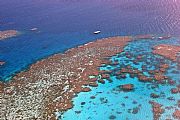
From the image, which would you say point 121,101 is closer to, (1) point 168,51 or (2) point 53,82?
(2) point 53,82

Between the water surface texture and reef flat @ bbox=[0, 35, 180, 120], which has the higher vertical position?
the water surface texture

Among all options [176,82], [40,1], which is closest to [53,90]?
[176,82]

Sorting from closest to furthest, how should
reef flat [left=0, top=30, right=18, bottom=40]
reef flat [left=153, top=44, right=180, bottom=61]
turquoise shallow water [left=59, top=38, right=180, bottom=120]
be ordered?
1. turquoise shallow water [left=59, top=38, right=180, bottom=120]
2. reef flat [left=153, top=44, right=180, bottom=61]
3. reef flat [left=0, top=30, right=18, bottom=40]

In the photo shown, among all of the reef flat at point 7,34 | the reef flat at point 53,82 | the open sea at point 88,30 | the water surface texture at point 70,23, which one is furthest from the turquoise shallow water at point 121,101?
the reef flat at point 7,34

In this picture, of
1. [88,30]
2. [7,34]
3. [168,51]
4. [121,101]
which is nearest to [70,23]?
[88,30]

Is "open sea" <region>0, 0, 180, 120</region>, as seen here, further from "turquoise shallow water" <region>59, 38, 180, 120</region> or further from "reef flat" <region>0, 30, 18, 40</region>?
"reef flat" <region>0, 30, 18, 40</region>

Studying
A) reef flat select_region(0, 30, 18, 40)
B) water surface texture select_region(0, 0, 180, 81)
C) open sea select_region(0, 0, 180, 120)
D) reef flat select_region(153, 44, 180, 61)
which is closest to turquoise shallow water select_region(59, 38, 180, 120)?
open sea select_region(0, 0, 180, 120)

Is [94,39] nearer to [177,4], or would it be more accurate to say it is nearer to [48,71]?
[48,71]

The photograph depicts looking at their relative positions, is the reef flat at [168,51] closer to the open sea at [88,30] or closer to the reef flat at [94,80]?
the reef flat at [94,80]
